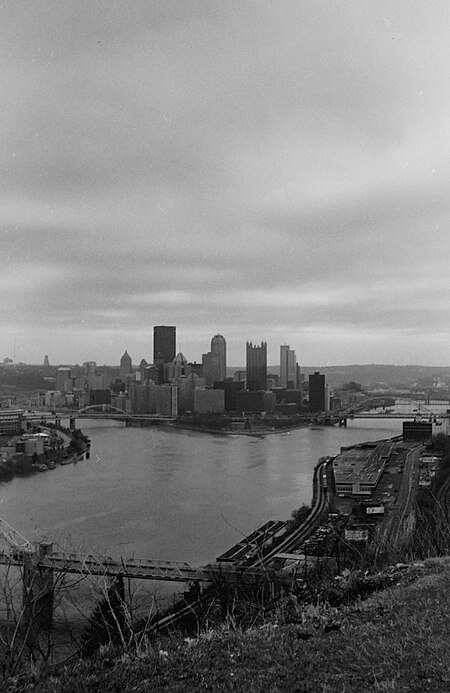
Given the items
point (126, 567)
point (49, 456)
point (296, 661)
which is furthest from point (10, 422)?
point (296, 661)

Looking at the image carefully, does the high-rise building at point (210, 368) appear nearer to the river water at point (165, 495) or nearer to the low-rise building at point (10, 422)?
the river water at point (165, 495)

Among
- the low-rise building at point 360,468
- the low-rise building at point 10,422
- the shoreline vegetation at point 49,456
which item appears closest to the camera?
the low-rise building at point 360,468

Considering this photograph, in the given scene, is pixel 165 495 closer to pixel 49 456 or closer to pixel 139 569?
pixel 139 569

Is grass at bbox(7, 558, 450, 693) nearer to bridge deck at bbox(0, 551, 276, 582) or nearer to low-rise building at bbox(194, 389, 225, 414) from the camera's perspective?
bridge deck at bbox(0, 551, 276, 582)

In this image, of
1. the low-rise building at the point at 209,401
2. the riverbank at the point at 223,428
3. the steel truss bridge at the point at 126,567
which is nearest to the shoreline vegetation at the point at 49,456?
the riverbank at the point at 223,428

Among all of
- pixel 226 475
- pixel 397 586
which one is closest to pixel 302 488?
pixel 226 475

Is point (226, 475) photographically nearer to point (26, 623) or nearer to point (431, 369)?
point (26, 623)
